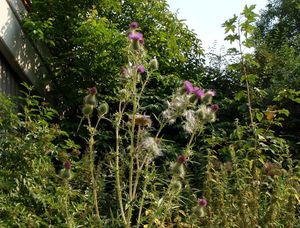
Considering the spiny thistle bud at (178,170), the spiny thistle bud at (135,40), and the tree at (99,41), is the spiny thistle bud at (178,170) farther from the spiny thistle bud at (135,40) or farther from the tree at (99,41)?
the tree at (99,41)

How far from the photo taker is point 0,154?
4.30 m

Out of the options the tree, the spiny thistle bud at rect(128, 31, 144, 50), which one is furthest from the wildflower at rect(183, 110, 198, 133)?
the tree

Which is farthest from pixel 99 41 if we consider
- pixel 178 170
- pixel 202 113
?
pixel 178 170

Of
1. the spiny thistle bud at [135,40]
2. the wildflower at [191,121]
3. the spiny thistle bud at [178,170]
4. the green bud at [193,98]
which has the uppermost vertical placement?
the spiny thistle bud at [135,40]

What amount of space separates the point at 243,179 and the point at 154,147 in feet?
3.60

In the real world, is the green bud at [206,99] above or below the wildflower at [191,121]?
above

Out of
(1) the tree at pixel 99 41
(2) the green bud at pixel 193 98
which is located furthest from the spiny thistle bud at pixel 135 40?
(1) the tree at pixel 99 41

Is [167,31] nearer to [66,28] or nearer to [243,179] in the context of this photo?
[66,28]

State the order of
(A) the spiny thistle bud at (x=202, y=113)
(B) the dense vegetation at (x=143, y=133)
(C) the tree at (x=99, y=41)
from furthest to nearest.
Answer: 1. (C) the tree at (x=99, y=41)
2. (B) the dense vegetation at (x=143, y=133)
3. (A) the spiny thistle bud at (x=202, y=113)

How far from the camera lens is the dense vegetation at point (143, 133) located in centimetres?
342

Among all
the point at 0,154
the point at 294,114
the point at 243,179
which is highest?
the point at 0,154

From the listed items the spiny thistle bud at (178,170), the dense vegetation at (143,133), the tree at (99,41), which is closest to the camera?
the spiny thistle bud at (178,170)

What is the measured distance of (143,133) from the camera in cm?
348

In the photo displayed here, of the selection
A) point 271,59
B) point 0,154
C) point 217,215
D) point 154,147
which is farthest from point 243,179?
point 271,59
